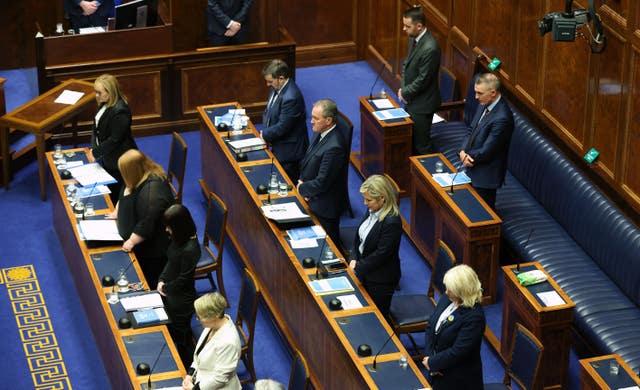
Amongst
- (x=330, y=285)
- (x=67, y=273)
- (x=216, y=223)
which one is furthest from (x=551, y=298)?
(x=67, y=273)

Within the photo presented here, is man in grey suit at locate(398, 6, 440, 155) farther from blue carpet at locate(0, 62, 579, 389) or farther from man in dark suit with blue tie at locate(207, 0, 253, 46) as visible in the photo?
man in dark suit with blue tie at locate(207, 0, 253, 46)

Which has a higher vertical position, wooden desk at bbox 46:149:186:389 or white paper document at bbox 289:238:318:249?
white paper document at bbox 289:238:318:249

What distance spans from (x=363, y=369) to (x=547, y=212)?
343cm

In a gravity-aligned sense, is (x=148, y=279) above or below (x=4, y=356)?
above

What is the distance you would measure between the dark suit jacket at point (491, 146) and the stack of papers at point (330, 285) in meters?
1.94

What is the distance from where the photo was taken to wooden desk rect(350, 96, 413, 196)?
11.4m

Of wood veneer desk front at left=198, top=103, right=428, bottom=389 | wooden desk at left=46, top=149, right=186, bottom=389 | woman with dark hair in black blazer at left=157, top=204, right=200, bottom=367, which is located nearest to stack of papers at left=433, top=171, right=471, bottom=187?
wood veneer desk front at left=198, top=103, right=428, bottom=389

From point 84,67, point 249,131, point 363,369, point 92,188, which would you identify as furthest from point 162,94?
point 363,369

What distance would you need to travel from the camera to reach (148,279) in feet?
30.9

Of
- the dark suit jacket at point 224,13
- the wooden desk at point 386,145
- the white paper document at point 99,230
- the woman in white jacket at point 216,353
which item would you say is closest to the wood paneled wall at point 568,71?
the wooden desk at point 386,145

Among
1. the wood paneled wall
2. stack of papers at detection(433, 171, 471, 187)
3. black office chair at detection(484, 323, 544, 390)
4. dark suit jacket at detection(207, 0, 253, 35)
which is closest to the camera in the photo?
black office chair at detection(484, 323, 544, 390)

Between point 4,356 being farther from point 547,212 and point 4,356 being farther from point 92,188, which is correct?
point 547,212

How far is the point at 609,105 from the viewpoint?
32.3ft

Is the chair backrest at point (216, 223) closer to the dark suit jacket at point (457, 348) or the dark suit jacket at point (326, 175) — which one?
the dark suit jacket at point (326, 175)
